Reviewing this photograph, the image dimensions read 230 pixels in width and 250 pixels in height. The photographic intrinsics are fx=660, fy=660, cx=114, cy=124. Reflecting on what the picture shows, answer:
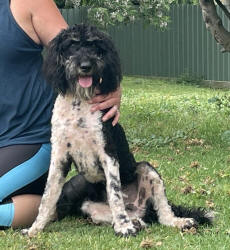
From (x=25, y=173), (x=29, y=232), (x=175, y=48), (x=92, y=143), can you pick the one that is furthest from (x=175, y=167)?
(x=175, y=48)

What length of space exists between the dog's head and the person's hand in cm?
8

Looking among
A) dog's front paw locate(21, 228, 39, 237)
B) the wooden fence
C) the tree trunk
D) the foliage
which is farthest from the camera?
the wooden fence

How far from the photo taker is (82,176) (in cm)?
481

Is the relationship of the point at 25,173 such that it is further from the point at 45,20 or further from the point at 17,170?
the point at 45,20

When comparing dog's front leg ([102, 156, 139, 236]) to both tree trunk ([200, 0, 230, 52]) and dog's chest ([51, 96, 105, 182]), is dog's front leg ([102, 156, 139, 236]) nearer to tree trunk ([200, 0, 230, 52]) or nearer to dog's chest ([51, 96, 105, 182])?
dog's chest ([51, 96, 105, 182])

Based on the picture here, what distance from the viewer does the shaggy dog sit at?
4.36m

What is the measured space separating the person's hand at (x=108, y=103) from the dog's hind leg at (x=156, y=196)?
0.45 metres

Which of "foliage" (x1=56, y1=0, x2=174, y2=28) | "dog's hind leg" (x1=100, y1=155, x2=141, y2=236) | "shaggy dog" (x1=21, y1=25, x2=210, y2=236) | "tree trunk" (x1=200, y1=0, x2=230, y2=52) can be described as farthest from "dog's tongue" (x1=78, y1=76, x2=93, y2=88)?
"foliage" (x1=56, y1=0, x2=174, y2=28)

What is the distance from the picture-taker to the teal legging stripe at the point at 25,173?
4816 mm

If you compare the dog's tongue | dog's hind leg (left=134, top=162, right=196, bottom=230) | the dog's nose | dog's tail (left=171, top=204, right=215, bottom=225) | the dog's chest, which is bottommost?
dog's tail (left=171, top=204, right=215, bottom=225)

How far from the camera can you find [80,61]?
4.27 metres

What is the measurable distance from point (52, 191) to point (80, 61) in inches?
37.8

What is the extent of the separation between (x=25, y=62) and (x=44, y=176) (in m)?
0.87

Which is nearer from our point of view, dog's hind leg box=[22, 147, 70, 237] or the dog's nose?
the dog's nose
